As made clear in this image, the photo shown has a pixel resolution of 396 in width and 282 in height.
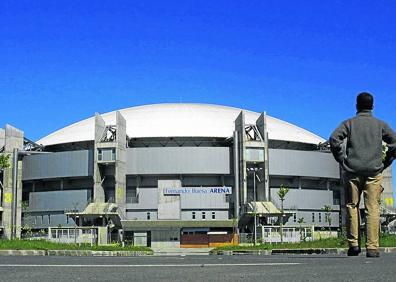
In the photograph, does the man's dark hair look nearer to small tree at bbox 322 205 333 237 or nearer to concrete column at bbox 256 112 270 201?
concrete column at bbox 256 112 270 201

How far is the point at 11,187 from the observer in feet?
258

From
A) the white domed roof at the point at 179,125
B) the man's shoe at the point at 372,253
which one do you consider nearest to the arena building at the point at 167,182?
the white domed roof at the point at 179,125

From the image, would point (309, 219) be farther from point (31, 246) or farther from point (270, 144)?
point (31, 246)

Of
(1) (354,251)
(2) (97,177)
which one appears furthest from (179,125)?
(1) (354,251)

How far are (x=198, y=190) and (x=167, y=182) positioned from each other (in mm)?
4214

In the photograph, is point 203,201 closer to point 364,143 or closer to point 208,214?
point 208,214

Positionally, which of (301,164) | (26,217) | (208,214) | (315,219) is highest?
(301,164)

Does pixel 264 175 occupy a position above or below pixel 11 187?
above

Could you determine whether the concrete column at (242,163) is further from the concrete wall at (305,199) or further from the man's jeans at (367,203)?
the man's jeans at (367,203)

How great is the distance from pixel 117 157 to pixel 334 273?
6798 cm

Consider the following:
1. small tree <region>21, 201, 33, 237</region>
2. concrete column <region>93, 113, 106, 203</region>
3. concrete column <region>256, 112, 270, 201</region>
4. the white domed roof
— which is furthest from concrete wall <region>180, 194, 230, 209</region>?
small tree <region>21, 201, 33, 237</region>

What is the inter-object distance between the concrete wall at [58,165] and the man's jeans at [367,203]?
69.5m

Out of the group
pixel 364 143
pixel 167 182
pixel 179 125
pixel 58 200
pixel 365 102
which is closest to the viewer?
pixel 364 143

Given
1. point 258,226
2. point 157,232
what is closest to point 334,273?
point 258,226
